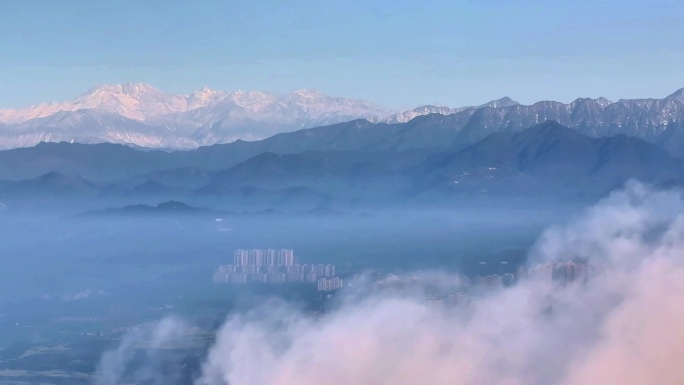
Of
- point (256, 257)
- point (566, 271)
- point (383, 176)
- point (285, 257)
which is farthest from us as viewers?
point (383, 176)

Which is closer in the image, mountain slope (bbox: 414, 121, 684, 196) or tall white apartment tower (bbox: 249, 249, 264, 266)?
tall white apartment tower (bbox: 249, 249, 264, 266)

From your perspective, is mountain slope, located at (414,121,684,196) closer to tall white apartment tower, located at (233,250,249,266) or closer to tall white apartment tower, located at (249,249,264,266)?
tall white apartment tower, located at (233,250,249,266)

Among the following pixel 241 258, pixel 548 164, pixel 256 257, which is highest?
pixel 548 164

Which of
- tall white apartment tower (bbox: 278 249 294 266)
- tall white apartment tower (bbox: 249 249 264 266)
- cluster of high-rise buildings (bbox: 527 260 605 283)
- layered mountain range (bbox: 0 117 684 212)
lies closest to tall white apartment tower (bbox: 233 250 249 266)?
tall white apartment tower (bbox: 249 249 264 266)

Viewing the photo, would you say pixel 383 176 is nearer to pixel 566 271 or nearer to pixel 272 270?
pixel 272 270

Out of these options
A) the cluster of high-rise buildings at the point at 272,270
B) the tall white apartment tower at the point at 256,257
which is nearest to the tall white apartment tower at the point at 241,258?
the cluster of high-rise buildings at the point at 272,270

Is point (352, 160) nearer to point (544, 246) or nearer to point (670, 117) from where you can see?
point (670, 117)

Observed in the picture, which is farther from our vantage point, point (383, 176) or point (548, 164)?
point (383, 176)

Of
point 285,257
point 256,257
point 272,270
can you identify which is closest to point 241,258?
point 256,257

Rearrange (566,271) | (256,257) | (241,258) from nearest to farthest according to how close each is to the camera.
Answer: (566,271) < (256,257) < (241,258)

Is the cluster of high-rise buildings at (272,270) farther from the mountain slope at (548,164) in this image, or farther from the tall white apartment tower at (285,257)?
the mountain slope at (548,164)
